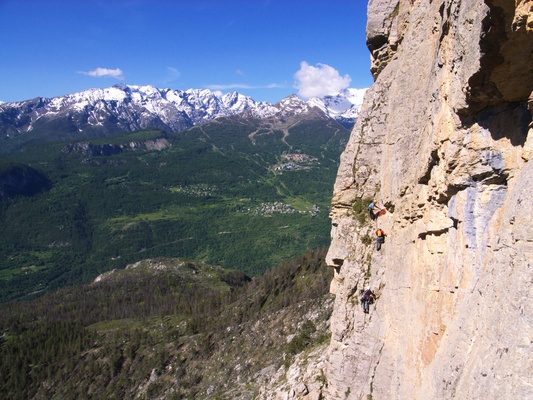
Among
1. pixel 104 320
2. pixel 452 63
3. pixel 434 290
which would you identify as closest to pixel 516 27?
pixel 452 63

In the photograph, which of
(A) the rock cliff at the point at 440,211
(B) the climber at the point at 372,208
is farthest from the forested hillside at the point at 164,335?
(B) the climber at the point at 372,208

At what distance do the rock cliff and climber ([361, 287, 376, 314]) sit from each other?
33 cm

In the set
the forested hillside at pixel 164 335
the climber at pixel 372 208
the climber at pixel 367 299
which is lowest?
the forested hillside at pixel 164 335

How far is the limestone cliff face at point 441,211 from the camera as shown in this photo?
31.0 feet

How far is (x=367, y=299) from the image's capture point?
21.1 m

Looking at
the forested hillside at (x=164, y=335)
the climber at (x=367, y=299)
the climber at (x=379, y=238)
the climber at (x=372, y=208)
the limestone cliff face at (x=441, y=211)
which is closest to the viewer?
the limestone cliff face at (x=441, y=211)

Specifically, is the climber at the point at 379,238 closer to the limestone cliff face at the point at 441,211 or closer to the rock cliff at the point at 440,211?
the rock cliff at the point at 440,211

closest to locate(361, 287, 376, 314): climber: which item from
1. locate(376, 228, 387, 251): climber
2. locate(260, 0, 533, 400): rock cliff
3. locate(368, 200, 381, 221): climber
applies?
locate(260, 0, 533, 400): rock cliff

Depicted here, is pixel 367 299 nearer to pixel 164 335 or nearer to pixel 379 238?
pixel 379 238

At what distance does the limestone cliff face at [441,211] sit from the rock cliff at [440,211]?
45 millimetres

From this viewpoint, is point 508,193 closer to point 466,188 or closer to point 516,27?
point 466,188

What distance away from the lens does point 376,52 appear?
24.9 metres

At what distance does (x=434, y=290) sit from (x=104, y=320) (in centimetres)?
13344

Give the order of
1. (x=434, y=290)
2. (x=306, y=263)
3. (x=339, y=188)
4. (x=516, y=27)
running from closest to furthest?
1. (x=516, y=27)
2. (x=434, y=290)
3. (x=339, y=188)
4. (x=306, y=263)
